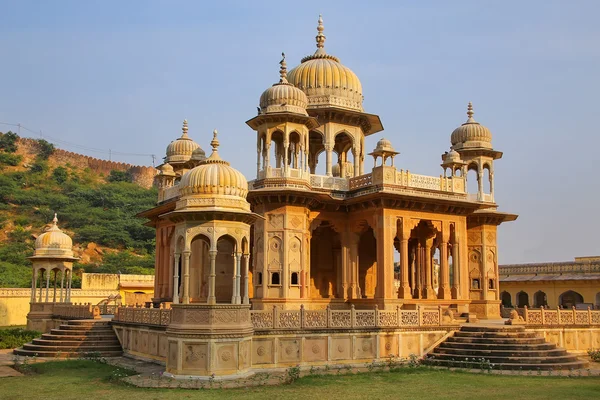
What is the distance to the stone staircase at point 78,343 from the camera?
21.1 metres

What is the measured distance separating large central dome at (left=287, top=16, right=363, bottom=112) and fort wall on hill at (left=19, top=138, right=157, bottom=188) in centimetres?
6714

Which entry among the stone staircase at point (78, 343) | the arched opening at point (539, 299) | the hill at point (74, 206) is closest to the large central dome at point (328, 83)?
the stone staircase at point (78, 343)

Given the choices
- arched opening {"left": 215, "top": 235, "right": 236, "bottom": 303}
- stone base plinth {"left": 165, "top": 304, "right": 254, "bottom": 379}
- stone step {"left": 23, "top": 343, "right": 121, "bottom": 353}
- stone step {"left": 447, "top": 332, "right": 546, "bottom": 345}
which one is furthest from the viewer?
arched opening {"left": 215, "top": 235, "right": 236, "bottom": 303}

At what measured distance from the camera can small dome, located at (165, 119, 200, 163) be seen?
3073cm

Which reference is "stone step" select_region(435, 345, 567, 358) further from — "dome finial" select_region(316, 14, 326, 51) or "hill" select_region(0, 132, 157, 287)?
"hill" select_region(0, 132, 157, 287)

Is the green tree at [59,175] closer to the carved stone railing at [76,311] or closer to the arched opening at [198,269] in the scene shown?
the carved stone railing at [76,311]

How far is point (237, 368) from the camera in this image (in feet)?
51.2

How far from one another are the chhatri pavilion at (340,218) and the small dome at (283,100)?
40 millimetres

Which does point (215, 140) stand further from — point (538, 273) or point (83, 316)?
point (538, 273)

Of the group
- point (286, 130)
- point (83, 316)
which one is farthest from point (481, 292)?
point (83, 316)

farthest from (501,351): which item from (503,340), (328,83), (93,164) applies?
(93,164)

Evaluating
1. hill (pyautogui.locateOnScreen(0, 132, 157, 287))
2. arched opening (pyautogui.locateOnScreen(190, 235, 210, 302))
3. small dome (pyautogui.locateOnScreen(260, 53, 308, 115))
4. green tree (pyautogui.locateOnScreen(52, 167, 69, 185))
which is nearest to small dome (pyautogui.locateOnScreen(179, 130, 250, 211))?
small dome (pyautogui.locateOnScreen(260, 53, 308, 115))

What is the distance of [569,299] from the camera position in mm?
39344

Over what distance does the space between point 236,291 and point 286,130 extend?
845 cm
